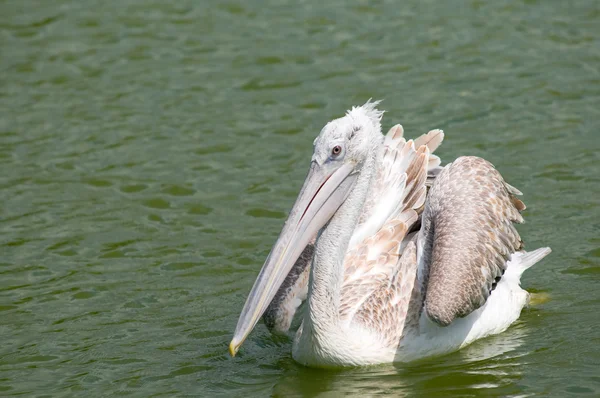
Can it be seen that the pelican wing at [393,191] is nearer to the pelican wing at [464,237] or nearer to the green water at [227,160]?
the pelican wing at [464,237]

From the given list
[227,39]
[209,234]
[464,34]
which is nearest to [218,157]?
[209,234]

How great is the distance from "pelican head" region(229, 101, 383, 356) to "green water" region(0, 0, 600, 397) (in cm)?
83

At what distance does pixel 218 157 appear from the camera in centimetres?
1174

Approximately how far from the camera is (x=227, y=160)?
459 inches

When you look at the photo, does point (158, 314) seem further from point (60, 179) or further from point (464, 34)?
point (464, 34)

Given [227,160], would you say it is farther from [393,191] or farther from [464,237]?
[464,237]

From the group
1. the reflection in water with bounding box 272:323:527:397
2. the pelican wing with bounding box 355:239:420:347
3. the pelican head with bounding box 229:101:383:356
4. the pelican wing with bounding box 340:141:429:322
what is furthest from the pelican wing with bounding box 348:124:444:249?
the reflection in water with bounding box 272:323:527:397

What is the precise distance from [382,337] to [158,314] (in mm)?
2144

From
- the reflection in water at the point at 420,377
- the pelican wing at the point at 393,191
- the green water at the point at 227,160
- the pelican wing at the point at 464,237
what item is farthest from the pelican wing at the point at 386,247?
the green water at the point at 227,160

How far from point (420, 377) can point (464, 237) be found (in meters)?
1.04

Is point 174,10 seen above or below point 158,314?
above

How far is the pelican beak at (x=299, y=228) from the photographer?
710cm

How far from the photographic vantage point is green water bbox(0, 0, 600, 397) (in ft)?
26.1

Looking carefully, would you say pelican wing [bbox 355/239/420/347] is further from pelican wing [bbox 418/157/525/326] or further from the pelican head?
the pelican head
